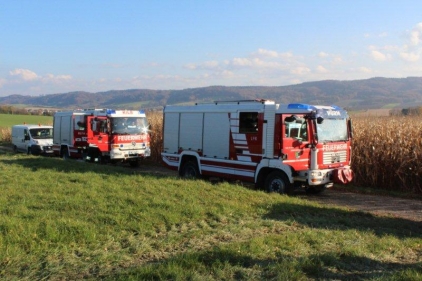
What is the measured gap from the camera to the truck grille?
12567 mm

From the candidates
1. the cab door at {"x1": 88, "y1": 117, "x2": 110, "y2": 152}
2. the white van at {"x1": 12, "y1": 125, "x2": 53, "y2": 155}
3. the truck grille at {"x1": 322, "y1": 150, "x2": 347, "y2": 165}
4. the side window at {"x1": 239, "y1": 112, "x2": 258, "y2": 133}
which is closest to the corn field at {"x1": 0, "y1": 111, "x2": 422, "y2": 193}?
the truck grille at {"x1": 322, "y1": 150, "x2": 347, "y2": 165}

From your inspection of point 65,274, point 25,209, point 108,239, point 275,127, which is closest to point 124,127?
point 275,127

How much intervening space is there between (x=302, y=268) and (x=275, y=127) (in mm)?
6959

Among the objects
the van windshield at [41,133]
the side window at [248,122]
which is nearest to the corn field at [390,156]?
the side window at [248,122]

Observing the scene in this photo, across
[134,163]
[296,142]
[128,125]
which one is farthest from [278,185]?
[134,163]

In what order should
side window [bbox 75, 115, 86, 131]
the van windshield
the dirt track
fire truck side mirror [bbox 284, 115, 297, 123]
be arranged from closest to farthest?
the dirt track < fire truck side mirror [bbox 284, 115, 297, 123] < side window [bbox 75, 115, 86, 131] < the van windshield

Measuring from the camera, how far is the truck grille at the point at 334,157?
12.6m

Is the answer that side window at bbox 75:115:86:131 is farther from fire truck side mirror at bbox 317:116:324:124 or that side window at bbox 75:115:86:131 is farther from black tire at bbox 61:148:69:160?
fire truck side mirror at bbox 317:116:324:124

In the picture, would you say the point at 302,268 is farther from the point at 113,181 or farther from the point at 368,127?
the point at 368,127

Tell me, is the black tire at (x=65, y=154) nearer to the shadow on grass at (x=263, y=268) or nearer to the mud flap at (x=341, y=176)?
the mud flap at (x=341, y=176)

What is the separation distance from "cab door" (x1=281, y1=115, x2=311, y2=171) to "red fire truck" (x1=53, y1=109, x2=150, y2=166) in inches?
420

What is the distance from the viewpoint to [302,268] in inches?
218

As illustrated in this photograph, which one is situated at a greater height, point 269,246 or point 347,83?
point 347,83

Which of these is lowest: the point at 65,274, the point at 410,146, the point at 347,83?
the point at 65,274
